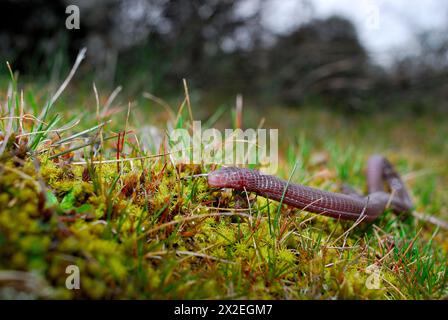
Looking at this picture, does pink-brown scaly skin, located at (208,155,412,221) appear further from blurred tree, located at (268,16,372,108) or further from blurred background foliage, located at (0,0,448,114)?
blurred tree, located at (268,16,372,108)

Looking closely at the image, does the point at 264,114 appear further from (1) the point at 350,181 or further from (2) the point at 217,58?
(1) the point at 350,181

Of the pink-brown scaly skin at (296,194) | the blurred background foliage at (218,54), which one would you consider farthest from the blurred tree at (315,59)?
the pink-brown scaly skin at (296,194)

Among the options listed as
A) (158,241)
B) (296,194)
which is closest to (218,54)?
(296,194)

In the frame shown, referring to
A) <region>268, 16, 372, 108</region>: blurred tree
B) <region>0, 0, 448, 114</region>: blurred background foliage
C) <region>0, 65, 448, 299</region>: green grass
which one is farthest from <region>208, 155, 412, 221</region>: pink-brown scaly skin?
<region>268, 16, 372, 108</region>: blurred tree

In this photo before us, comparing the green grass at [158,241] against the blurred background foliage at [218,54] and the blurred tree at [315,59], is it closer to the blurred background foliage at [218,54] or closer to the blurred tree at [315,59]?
the blurred background foliage at [218,54]

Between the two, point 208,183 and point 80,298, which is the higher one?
point 208,183

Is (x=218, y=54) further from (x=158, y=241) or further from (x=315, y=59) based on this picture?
(x=158, y=241)

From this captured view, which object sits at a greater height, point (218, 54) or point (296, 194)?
point (218, 54)
